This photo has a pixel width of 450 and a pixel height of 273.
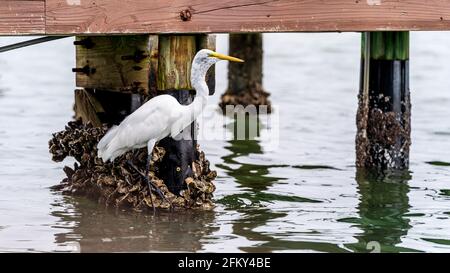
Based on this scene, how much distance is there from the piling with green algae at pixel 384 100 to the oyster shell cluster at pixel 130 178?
200 centimetres

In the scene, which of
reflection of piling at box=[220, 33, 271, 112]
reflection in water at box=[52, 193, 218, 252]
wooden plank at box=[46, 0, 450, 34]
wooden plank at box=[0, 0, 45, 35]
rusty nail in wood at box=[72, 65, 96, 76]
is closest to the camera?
wooden plank at box=[0, 0, 45, 35]

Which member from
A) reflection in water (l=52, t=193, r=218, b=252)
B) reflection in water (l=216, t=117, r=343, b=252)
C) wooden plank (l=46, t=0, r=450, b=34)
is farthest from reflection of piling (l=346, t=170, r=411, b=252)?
wooden plank (l=46, t=0, r=450, b=34)

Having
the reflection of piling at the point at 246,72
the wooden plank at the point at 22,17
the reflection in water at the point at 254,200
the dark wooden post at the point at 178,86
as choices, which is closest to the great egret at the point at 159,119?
the dark wooden post at the point at 178,86

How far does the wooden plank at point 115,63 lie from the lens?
8.45 metres

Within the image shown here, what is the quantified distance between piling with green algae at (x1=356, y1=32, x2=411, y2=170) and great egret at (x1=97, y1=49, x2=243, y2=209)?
2091mm

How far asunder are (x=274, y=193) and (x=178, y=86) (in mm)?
1798

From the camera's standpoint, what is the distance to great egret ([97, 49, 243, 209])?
8.19m

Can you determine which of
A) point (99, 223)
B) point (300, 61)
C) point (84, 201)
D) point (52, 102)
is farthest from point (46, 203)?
point (300, 61)

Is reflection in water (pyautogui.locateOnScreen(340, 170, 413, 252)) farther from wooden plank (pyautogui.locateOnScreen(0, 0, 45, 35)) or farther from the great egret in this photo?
wooden plank (pyautogui.locateOnScreen(0, 0, 45, 35))

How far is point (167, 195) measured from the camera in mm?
8555

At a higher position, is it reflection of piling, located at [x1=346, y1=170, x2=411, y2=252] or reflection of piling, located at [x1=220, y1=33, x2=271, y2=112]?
reflection of piling, located at [x1=220, y1=33, x2=271, y2=112]

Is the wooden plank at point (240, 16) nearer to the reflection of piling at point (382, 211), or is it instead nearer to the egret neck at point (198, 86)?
the egret neck at point (198, 86)
